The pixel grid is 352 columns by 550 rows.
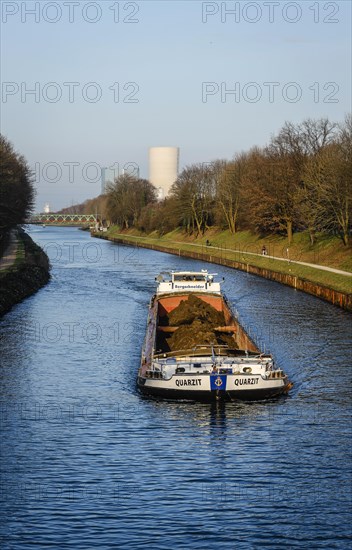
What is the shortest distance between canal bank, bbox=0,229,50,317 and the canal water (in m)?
14.0

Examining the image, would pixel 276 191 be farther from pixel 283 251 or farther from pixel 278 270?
pixel 278 270

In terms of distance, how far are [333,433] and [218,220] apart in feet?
351

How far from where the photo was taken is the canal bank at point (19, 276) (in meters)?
58.2

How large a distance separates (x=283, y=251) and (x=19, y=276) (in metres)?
37.1

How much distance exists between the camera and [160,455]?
24156 millimetres

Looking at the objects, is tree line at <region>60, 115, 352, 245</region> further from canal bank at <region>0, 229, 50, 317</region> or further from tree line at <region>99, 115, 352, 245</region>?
canal bank at <region>0, 229, 50, 317</region>

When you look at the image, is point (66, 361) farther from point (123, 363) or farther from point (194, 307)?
point (194, 307)

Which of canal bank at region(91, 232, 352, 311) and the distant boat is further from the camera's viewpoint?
canal bank at region(91, 232, 352, 311)

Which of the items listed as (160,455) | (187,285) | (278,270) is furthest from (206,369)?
(278,270)

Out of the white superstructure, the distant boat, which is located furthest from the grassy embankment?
the distant boat

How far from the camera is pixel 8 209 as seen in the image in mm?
86750

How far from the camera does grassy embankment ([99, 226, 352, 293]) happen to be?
69500 mm

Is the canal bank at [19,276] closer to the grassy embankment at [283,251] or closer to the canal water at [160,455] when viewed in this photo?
the canal water at [160,455]

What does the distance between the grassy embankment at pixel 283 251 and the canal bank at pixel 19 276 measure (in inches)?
837
